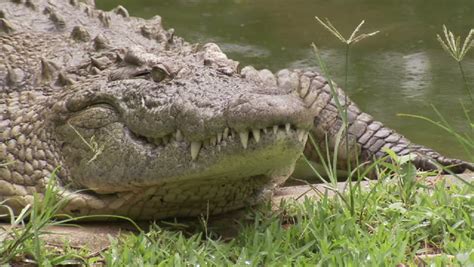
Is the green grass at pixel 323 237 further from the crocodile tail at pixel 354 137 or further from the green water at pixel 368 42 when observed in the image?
the green water at pixel 368 42

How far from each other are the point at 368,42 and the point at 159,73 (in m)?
3.99

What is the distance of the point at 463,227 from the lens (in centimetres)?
342

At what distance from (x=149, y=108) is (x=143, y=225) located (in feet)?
1.71

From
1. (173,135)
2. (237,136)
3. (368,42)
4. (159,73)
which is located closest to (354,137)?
(159,73)

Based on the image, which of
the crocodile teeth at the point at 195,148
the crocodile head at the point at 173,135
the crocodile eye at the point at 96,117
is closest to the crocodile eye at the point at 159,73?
the crocodile head at the point at 173,135

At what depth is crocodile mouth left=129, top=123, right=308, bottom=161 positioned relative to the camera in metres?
3.24

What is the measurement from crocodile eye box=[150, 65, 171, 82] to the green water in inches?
79.2

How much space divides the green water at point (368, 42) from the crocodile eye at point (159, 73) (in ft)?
6.60

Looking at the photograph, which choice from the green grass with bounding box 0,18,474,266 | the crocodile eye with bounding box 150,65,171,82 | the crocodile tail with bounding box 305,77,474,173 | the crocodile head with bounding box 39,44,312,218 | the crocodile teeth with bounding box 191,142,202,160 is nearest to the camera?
the green grass with bounding box 0,18,474,266

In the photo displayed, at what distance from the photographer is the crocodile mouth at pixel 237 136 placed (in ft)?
10.6

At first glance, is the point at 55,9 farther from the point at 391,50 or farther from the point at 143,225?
the point at 391,50

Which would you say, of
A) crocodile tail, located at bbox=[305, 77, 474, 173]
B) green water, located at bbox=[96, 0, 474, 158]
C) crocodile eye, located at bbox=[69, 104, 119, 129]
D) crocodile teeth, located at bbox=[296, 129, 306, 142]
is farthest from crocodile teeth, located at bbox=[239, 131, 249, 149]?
A: green water, located at bbox=[96, 0, 474, 158]

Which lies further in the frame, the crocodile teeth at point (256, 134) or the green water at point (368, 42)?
the green water at point (368, 42)

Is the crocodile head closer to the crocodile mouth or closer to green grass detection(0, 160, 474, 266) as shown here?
the crocodile mouth
